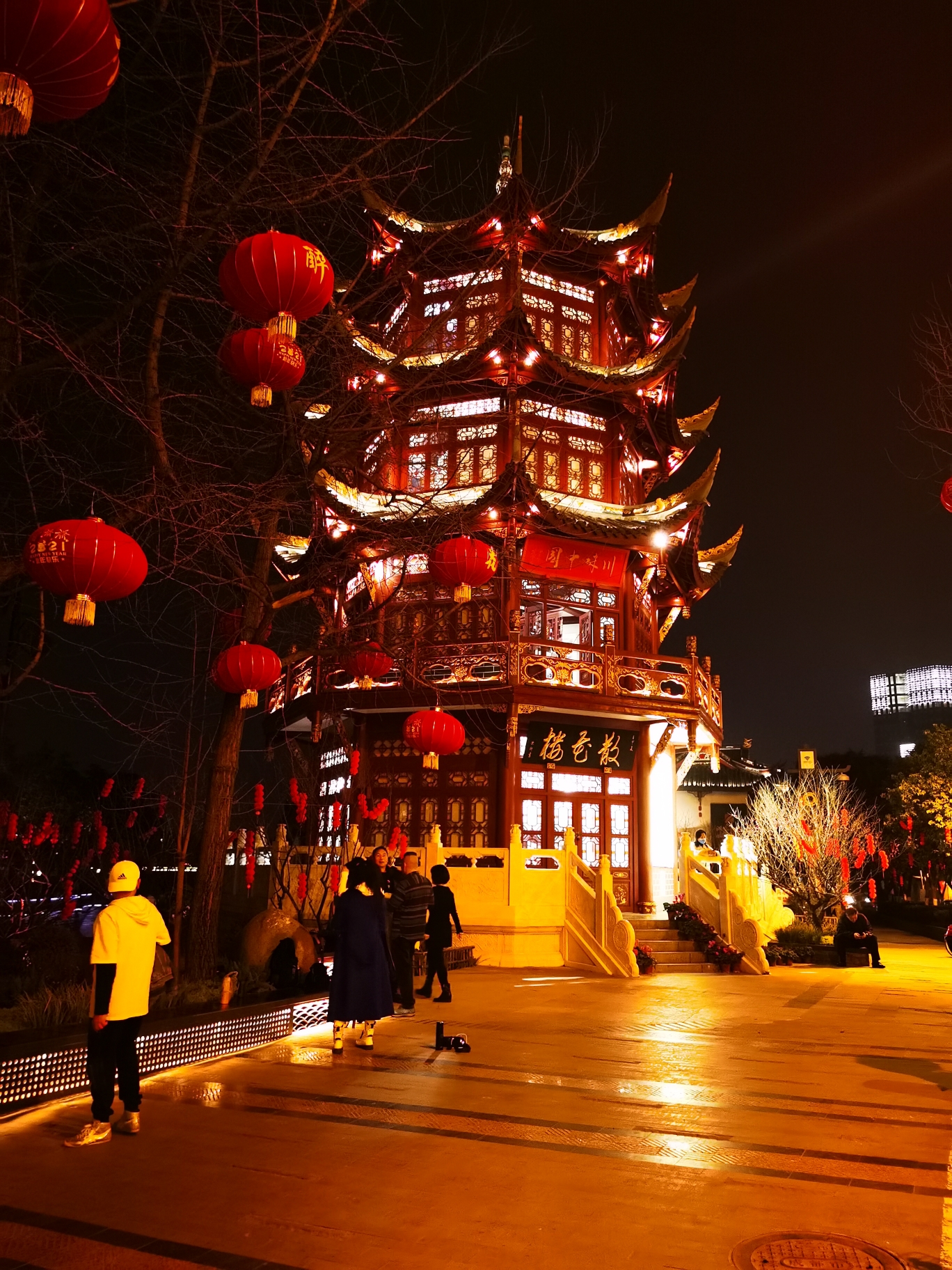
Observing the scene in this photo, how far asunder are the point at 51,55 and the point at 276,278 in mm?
2254

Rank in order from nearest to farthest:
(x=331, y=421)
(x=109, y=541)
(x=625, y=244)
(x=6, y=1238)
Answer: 1. (x=6, y=1238)
2. (x=109, y=541)
3. (x=331, y=421)
4. (x=625, y=244)

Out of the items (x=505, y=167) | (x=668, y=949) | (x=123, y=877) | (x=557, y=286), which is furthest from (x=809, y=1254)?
(x=505, y=167)

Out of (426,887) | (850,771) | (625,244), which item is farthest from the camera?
(850,771)

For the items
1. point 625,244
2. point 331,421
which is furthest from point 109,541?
point 625,244

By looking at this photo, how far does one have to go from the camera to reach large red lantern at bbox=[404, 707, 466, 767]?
14133 mm

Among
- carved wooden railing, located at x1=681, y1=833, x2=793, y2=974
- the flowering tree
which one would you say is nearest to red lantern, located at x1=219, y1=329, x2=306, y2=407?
carved wooden railing, located at x1=681, y1=833, x2=793, y2=974

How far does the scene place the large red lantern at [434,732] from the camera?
1413 centimetres

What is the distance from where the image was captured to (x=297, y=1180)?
4.48 meters

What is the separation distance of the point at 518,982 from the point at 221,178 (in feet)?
34.8

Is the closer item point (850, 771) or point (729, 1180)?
point (729, 1180)

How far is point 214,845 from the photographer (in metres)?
10.6

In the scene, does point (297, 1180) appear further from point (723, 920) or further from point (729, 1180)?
point (723, 920)

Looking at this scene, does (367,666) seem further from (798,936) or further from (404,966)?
(798,936)

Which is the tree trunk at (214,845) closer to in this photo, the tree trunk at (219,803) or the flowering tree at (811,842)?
the tree trunk at (219,803)
